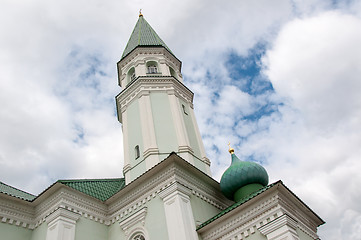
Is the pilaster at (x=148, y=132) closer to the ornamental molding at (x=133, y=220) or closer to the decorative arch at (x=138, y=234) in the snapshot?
the ornamental molding at (x=133, y=220)

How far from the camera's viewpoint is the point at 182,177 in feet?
39.7

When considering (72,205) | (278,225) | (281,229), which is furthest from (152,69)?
(281,229)

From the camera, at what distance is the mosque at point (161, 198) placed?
1025 cm

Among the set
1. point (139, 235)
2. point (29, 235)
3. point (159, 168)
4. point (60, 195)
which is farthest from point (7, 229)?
point (159, 168)

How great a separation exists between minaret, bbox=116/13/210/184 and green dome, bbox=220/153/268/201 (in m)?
1.57

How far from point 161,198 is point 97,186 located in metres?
3.61

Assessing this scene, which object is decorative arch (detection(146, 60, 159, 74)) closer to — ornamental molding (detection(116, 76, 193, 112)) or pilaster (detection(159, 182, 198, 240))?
ornamental molding (detection(116, 76, 193, 112))

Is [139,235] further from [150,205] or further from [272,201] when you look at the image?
[272,201]

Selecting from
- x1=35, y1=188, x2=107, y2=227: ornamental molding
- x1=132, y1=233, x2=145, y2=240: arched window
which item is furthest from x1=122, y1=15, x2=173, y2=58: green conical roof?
x1=132, y1=233, x2=145, y2=240: arched window

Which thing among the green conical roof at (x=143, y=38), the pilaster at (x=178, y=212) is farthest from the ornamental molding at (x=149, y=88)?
the pilaster at (x=178, y=212)

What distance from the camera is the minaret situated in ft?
46.5

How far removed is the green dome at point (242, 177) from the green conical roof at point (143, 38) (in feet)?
30.1

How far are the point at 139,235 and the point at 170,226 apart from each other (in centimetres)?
160

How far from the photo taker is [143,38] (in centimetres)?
2000
